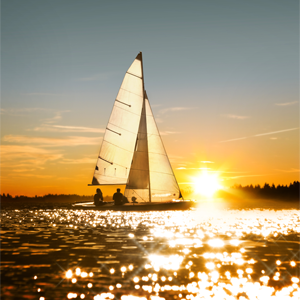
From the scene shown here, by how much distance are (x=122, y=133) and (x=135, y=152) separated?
12.0 ft

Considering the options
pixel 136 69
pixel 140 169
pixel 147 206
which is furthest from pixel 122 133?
pixel 147 206

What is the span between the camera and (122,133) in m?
54.8

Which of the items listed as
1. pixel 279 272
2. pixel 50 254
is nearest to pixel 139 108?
pixel 50 254

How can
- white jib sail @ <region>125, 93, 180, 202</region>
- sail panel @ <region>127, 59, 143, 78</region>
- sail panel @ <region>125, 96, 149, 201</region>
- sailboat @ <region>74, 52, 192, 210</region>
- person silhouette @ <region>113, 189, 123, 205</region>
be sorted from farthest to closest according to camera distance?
1. sail panel @ <region>127, 59, 143, 78</region>
2. sailboat @ <region>74, 52, 192, 210</region>
3. sail panel @ <region>125, 96, 149, 201</region>
4. white jib sail @ <region>125, 93, 180, 202</region>
5. person silhouette @ <region>113, 189, 123, 205</region>

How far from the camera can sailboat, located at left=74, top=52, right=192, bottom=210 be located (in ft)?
170

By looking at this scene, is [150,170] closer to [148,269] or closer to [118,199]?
[118,199]

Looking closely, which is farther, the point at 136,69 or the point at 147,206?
the point at 136,69

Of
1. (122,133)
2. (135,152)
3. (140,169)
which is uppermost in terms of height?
(122,133)

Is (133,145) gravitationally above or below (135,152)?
above

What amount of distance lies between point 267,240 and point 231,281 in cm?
1367

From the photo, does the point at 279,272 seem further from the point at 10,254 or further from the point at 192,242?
the point at 10,254

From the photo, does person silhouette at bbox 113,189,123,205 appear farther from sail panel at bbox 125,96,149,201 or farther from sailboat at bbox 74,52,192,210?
sail panel at bbox 125,96,149,201

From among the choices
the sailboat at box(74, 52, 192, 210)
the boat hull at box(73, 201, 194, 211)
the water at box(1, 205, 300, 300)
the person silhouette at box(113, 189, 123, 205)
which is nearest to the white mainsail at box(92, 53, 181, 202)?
the sailboat at box(74, 52, 192, 210)

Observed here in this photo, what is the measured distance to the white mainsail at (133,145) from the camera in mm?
52406
